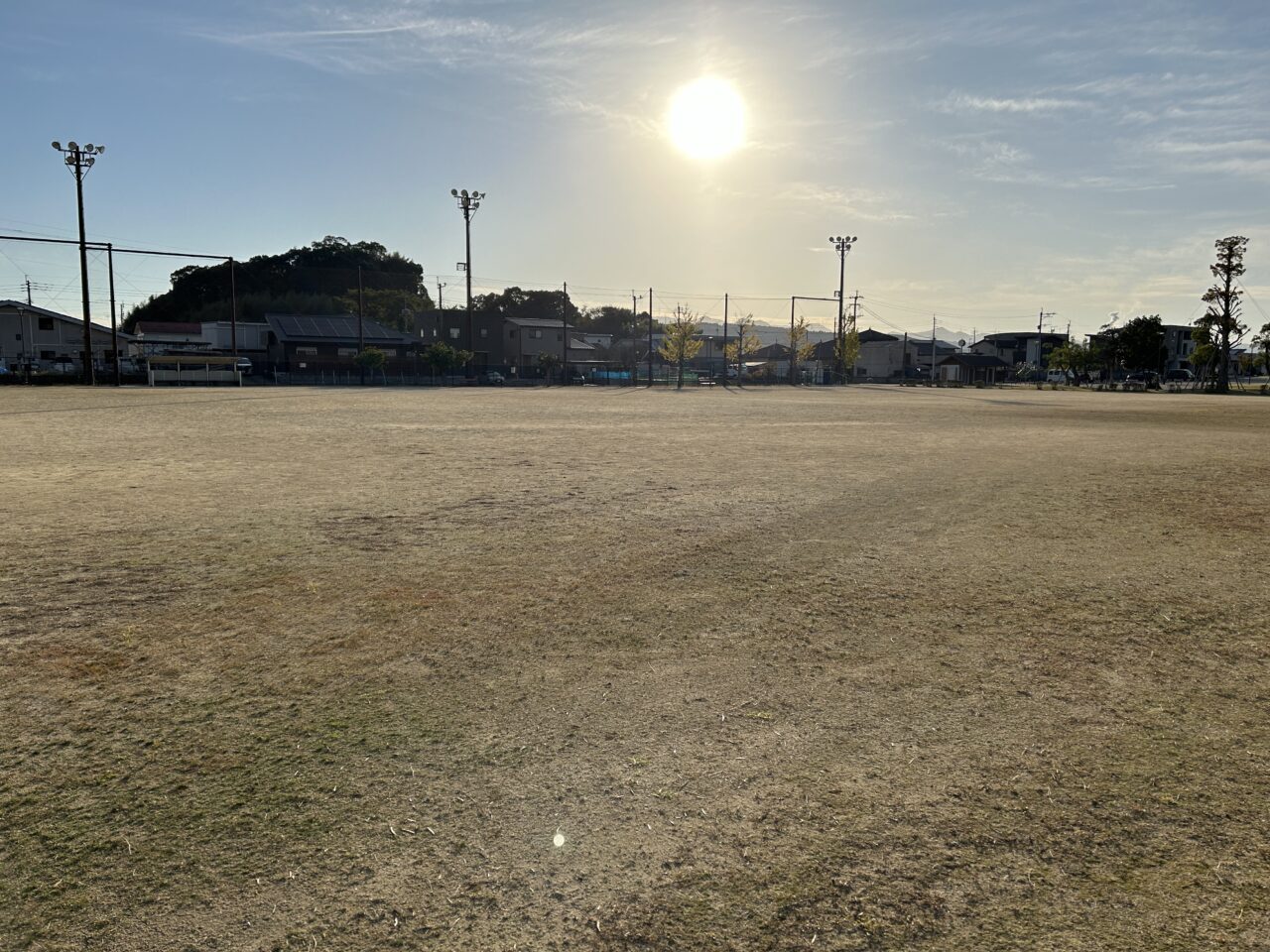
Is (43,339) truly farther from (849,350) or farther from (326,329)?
(849,350)

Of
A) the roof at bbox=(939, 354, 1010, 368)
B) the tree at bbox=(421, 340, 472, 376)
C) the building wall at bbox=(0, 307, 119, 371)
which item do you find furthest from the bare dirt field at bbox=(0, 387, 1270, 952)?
the roof at bbox=(939, 354, 1010, 368)

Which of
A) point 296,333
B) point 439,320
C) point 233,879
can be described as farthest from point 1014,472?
point 439,320

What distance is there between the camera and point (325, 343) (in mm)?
71062

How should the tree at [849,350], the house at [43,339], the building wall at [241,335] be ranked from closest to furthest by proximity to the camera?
the house at [43,339] → the building wall at [241,335] → the tree at [849,350]

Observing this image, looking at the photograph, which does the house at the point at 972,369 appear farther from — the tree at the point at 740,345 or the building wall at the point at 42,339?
the building wall at the point at 42,339

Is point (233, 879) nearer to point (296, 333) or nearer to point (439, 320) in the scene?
point (296, 333)

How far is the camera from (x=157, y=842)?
8.39 ft

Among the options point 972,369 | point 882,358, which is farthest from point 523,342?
point 972,369

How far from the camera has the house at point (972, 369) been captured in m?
102

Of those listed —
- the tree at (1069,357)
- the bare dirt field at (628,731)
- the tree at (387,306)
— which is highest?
the tree at (387,306)

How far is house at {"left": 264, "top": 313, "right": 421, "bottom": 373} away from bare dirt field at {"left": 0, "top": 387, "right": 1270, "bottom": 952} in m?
64.8

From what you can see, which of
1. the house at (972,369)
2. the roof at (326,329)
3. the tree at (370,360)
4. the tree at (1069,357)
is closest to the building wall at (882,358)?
the house at (972,369)

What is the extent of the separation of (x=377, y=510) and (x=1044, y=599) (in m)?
6.07

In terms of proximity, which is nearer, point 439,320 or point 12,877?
point 12,877
